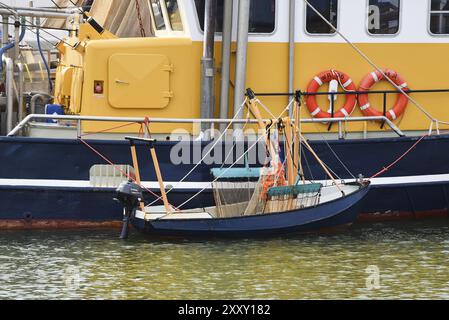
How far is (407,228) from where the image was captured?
1540cm

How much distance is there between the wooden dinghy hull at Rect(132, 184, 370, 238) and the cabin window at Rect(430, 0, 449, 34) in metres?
2.30

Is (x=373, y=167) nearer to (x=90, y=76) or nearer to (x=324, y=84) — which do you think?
(x=324, y=84)

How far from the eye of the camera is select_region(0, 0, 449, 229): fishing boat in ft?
49.0

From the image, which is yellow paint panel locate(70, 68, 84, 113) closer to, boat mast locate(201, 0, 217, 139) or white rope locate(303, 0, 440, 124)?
boat mast locate(201, 0, 217, 139)

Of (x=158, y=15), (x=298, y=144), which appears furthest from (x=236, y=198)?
(x=158, y=15)

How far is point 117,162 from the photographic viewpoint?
14992mm

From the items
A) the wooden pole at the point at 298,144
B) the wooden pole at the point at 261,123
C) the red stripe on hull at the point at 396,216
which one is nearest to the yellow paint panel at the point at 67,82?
the wooden pole at the point at 261,123

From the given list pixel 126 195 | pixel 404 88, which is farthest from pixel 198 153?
pixel 404 88

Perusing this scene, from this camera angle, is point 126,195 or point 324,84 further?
point 324,84

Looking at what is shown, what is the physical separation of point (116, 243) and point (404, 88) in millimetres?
3921

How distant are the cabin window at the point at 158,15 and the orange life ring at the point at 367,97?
252cm
